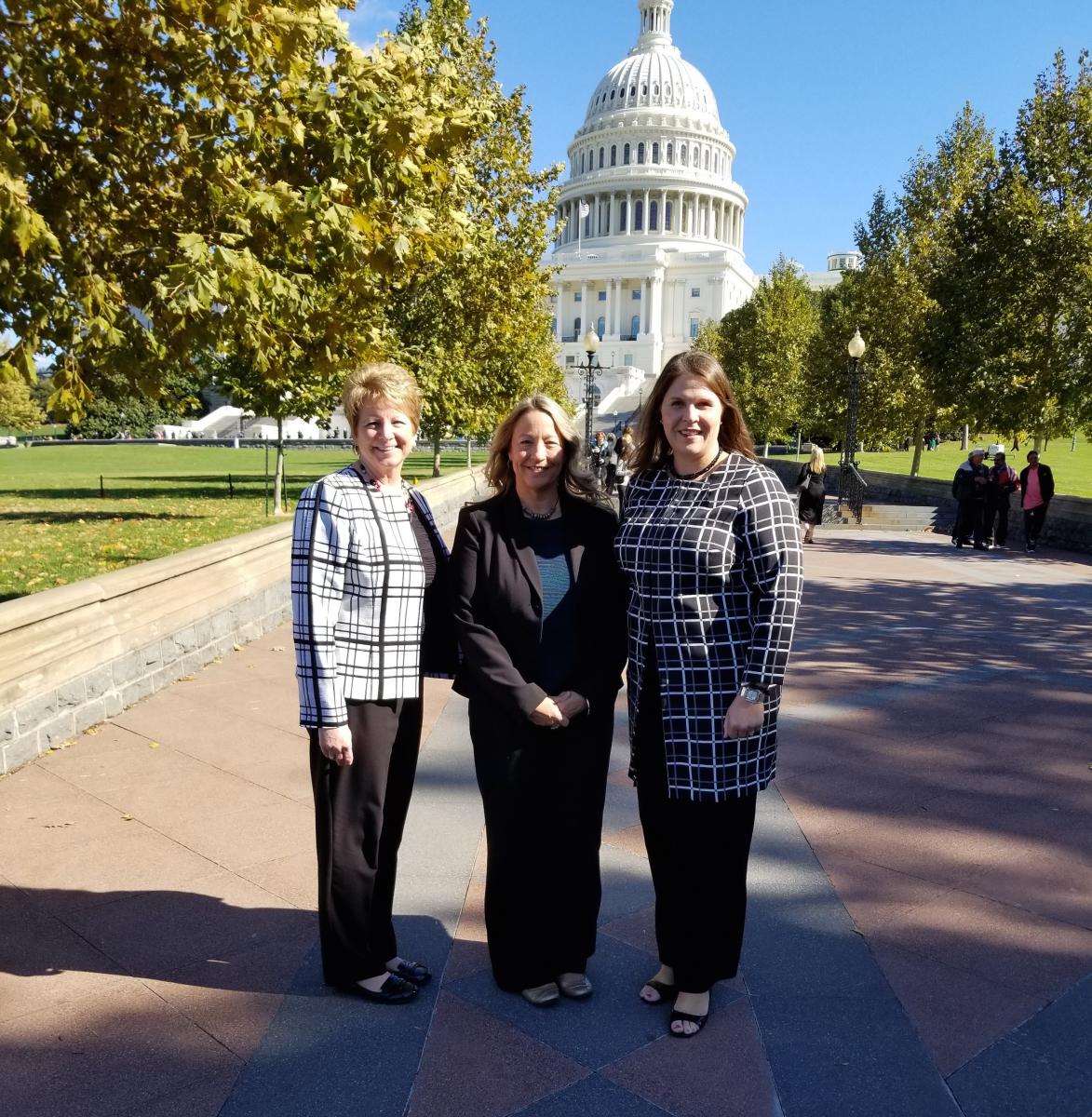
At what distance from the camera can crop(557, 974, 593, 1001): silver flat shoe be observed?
3.31 meters

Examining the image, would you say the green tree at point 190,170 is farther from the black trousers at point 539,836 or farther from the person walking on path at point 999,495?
the person walking on path at point 999,495

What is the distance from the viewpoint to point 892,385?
31.1 meters

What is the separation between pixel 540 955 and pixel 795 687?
15.1 feet

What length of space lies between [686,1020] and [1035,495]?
55.5 ft

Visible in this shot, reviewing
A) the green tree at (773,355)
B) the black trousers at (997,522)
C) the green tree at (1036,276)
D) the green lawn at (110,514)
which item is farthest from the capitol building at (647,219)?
the black trousers at (997,522)

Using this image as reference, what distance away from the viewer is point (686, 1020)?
3133mm

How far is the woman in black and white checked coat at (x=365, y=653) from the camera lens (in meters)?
3.08

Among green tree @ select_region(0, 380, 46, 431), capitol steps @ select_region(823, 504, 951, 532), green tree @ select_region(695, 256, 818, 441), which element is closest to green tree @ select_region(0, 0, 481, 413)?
capitol steps @ select_region(823, 504, 951, 532)

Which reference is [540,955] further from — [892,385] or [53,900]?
[892,385]

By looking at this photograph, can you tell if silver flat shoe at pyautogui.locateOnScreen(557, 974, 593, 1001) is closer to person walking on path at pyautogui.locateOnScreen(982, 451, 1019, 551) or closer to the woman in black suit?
the woman in black suit

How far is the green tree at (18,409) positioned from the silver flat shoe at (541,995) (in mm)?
76805

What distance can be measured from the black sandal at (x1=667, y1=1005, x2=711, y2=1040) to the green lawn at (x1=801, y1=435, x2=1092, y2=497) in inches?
1177

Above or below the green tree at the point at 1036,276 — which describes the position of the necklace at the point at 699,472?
below

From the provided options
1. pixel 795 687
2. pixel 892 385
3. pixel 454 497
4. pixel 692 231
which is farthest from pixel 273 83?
pixel 692 231
